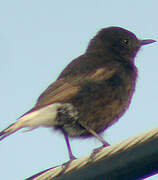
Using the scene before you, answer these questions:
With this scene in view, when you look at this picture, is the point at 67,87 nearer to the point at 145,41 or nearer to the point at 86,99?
the point at 86,99

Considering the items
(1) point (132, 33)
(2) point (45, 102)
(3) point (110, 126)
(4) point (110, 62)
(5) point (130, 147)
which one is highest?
(1) point (132, 33)

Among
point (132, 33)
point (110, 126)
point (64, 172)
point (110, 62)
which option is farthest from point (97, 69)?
point (64, 172)

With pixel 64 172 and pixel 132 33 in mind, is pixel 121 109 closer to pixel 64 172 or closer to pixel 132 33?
pixel 132 33

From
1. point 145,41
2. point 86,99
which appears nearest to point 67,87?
point 86,99

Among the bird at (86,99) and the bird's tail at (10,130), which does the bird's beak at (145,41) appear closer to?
the bird at (86,99)

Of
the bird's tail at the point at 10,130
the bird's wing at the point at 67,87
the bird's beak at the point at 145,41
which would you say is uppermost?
the bird's beak at the point at 145,41

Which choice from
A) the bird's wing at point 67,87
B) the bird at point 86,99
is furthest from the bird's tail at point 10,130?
the bird's wing at point 67,87

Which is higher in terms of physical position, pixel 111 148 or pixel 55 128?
pixel 55 128

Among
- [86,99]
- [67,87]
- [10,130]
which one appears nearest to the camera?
[10,130]
